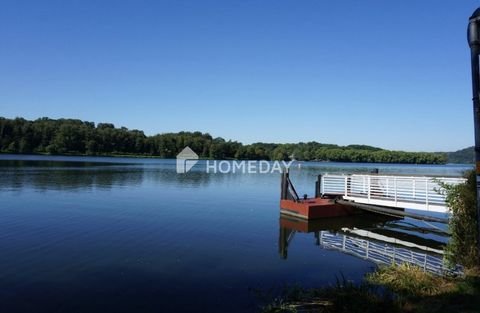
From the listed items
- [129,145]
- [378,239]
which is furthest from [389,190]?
[129,145]

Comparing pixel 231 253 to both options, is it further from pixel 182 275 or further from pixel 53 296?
pixel 53 296

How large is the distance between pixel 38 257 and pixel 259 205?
15.3m

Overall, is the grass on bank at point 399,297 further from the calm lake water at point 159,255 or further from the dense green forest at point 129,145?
the dense green forest at point 129,145

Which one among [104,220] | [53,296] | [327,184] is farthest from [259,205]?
[53,296]

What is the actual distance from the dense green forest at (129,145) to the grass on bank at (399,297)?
122m

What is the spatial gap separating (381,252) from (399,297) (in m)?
6.66

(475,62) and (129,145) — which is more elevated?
(129,145)

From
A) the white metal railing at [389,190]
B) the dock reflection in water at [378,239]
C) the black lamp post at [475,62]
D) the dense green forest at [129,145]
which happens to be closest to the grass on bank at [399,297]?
the dock reflection in water at [378,239]

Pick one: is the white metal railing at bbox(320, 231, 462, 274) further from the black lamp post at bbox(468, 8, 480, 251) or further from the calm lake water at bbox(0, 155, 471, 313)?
the black lamp post at bbox(468, 8, 480, 251)

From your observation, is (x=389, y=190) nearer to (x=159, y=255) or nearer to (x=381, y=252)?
(x=381, y=252)

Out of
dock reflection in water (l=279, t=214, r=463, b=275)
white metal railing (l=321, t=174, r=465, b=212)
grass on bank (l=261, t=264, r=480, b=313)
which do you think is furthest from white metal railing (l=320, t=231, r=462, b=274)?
white metal railing (l=321, t=174, r=465, b=212)

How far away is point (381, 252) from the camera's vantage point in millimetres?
13320

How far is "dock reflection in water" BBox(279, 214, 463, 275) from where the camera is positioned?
1234 cm

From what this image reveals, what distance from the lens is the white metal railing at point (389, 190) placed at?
679 inches
